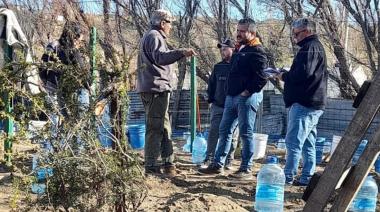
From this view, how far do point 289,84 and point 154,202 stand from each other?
2037 mm

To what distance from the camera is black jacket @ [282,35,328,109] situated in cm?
607

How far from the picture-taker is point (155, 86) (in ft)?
21.5

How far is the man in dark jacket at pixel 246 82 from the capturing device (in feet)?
21.7

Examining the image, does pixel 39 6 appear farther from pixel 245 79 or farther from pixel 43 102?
pixel 43 102

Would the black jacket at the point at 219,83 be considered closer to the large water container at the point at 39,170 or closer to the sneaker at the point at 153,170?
the sneaker at the point at 153,170

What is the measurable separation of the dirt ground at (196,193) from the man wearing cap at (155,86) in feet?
1.21

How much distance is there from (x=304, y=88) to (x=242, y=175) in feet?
4.37

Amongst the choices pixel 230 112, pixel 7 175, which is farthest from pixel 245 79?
pixel 7 175

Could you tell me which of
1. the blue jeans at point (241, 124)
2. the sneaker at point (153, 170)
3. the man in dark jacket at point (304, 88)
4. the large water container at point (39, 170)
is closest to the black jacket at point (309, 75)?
the man in dark jacket at point (304, 88)

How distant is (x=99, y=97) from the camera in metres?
3.62

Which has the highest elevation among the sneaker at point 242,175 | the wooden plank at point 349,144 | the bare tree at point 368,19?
the bare tree at point 368,19

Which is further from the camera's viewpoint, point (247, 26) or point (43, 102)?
point (247, 26)

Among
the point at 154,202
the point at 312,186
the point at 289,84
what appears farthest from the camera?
the point at 289,84

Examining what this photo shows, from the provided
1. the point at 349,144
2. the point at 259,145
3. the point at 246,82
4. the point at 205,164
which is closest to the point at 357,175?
the point at 349,144
